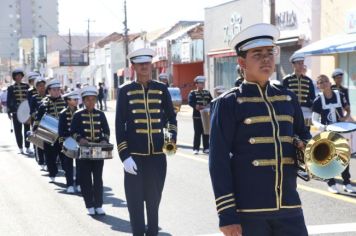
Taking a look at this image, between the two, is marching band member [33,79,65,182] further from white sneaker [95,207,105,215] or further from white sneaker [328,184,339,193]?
white sneaker [328,184,339,193]

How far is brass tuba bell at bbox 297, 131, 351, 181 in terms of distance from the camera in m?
3.98

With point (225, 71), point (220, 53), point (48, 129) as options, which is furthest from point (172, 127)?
point (225, 71)

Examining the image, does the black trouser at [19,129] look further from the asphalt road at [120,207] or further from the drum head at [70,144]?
the drum head at [70,144]

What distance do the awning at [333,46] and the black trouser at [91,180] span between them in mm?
15073

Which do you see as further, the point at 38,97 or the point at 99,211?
the point at 38,97

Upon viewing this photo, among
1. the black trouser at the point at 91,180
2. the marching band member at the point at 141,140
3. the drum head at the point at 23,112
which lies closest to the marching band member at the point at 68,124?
the black trouser at the point at 91,180

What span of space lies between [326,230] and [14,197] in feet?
16.7

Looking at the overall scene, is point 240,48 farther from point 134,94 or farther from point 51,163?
point 51,163

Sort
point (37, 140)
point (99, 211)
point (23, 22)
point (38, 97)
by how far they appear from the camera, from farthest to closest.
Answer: point (23, 22), point (38, 97), point (37, 140), point (99, 211)

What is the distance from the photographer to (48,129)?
11.1 metres

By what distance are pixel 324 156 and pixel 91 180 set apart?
5.19 metres

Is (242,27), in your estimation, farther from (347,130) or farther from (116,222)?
(116,222)

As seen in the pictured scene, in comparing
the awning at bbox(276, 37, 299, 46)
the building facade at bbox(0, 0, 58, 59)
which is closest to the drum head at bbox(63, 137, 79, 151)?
the awning at bbox(276, 37, 299, 46)

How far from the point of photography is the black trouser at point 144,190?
21.0ft
